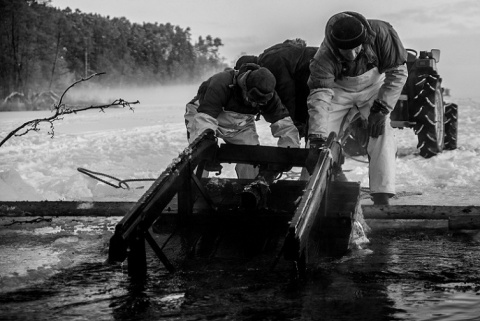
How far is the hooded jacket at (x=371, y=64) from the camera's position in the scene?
22.6ft

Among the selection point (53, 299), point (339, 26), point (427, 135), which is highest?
point (339, 26)

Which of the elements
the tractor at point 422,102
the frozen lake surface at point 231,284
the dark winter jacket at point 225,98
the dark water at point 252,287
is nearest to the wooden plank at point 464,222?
the frozen lake surface at point 231,284

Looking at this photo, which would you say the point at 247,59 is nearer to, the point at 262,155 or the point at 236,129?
the point at 236,129

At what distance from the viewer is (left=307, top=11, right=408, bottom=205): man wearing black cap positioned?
672 centimetres

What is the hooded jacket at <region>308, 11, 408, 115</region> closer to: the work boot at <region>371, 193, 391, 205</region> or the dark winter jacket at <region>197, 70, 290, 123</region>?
the dark winter jacket at <region>197, 70, 290, 123</region>

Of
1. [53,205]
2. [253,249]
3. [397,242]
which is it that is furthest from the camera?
[53,205]

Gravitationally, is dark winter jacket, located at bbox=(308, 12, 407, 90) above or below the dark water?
above

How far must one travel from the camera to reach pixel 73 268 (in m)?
4.91

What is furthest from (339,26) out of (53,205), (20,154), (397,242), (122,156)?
(20,154)

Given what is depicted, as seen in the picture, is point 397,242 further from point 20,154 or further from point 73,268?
point 20,154

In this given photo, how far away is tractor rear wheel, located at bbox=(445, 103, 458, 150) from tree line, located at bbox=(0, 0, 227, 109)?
34.9 m

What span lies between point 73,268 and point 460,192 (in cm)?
518

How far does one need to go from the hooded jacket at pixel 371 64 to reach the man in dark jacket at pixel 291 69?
0.91 feet

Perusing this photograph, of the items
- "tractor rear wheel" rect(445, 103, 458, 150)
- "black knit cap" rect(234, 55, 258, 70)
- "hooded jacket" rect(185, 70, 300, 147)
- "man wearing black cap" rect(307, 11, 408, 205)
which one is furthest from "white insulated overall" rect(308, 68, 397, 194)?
"tractor rear wheel" rect(445, 103, 458, 150)
